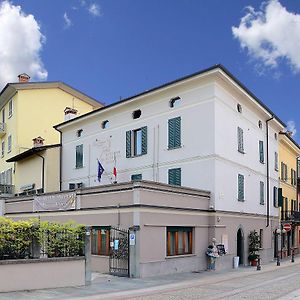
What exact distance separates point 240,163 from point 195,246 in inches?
287

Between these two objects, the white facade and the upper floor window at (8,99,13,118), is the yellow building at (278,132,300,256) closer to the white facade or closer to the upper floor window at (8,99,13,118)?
the white facade

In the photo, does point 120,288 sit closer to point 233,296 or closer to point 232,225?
point 233,296

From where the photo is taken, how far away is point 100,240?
22266 mm

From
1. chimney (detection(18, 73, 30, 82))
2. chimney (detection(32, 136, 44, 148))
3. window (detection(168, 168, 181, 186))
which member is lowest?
window (detection(168, 168, 181, 186))

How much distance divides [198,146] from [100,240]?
7.59 meters

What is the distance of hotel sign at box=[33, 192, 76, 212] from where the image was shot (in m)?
24.3

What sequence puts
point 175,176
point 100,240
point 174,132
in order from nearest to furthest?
point 100,240, point 175,176, point 174,132

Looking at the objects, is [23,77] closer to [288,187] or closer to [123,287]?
[288,187]

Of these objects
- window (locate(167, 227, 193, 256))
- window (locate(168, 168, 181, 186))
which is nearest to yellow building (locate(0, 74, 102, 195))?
window (locate(168, 168, 181, 186))

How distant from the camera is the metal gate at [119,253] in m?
20.1

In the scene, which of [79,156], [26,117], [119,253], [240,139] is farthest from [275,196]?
[26,117]

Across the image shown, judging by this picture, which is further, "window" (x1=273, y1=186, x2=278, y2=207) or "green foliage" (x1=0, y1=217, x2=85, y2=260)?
"window" (x1=273, y1=186, x2=278, y2=207)

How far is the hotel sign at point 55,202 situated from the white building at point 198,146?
5.29 m

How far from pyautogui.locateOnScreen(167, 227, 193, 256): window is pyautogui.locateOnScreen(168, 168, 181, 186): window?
3558 mm
